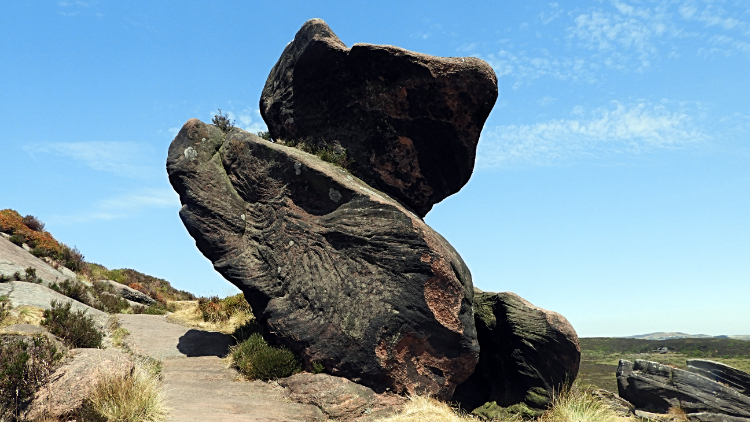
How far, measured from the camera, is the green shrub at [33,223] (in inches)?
1225

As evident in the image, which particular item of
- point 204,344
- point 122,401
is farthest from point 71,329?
point 122,401

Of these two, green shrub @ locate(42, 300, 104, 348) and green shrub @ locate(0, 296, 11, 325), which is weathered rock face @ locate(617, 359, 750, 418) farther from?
green shrub @ locate(0, 296, 11, 325)

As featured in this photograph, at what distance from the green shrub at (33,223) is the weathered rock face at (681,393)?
112 feet

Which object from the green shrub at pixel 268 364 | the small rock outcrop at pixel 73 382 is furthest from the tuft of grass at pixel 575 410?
the small rock outcrop at pixel 73 382

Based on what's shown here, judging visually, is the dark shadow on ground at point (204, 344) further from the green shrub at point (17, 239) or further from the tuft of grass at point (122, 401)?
the green shrub at point (17, 239)

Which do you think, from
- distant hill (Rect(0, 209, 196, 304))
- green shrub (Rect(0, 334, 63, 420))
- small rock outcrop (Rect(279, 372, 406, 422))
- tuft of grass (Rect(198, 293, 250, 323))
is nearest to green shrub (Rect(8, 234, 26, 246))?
distant hill (Rect(0, 209, 196, 304))

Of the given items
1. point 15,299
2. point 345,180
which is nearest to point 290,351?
point 345,180

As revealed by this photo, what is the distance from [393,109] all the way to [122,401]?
34.5 feet

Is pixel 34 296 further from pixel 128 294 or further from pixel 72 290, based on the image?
pixel 128 294

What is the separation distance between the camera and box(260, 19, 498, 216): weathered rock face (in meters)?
14.7

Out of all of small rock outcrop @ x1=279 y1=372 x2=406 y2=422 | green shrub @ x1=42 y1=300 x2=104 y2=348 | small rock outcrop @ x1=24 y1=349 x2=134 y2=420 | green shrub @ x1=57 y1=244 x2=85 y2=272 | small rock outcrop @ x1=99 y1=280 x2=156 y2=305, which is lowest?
small rock outcrop @ x1=279 y1=372 x2=406 y2=422

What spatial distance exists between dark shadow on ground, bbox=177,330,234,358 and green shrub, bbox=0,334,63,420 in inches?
246

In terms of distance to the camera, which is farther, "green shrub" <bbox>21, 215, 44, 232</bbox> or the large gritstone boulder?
"green shrub" <bbox>21, 215, 44, 232</bbox>

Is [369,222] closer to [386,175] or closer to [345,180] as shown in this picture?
[345,180]
